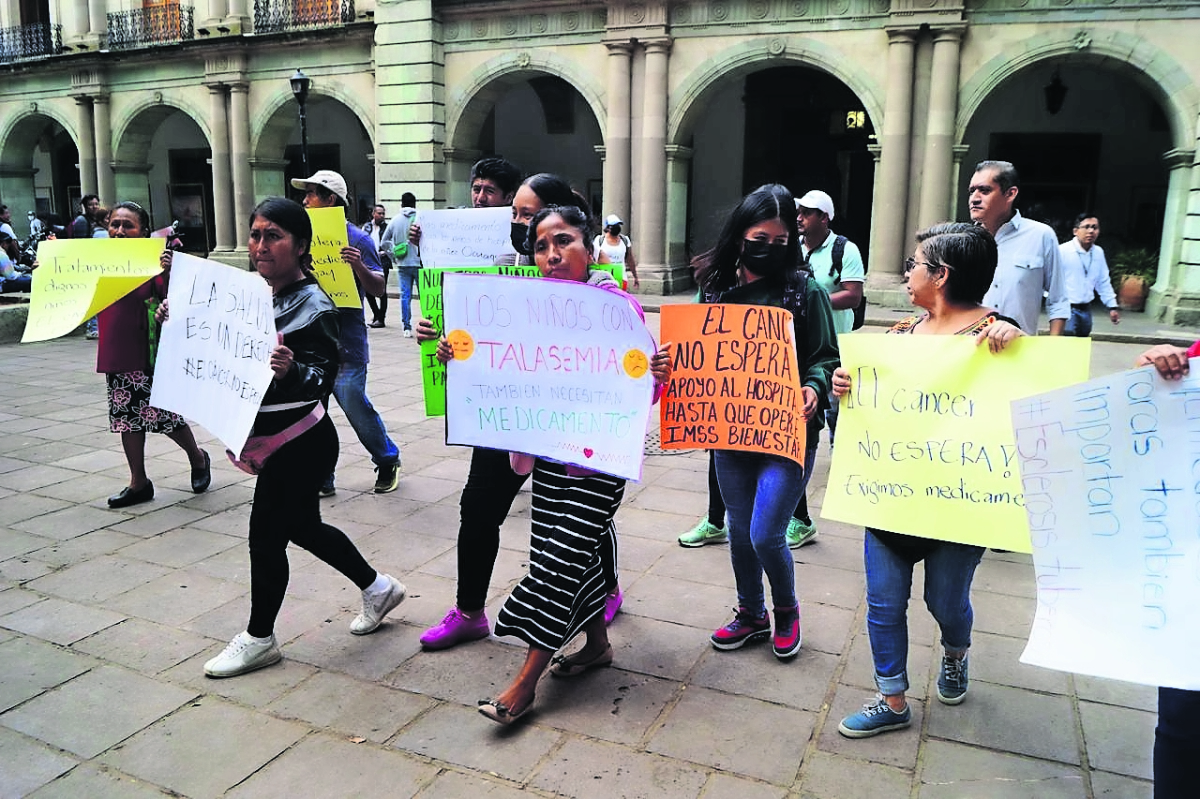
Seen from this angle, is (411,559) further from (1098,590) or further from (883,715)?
(1098,590)

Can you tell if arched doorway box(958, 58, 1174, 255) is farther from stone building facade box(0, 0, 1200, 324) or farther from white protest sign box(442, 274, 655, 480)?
white protest sign box(442, 274, 655, 480)

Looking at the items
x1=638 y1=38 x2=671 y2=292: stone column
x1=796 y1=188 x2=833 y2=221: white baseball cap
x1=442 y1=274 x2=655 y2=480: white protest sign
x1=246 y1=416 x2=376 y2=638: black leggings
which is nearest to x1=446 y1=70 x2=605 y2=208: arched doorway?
x1=638 y1=38 x2=671 y2=292: stone column

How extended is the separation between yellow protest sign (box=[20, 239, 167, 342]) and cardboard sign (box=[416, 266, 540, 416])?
59.9 inches

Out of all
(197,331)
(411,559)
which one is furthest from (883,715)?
(197,331)

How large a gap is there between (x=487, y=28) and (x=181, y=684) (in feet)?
53.5

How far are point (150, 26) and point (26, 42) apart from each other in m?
5.23

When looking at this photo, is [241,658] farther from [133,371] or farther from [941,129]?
[941,129]

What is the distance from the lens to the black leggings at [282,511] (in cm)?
350

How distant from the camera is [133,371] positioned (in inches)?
221

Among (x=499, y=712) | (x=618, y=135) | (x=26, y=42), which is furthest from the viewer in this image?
(x=26, y=42)

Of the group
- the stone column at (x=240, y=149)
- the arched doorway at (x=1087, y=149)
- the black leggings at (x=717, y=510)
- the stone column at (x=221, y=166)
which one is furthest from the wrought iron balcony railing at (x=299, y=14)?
the black leggings at (x=717, y=510)

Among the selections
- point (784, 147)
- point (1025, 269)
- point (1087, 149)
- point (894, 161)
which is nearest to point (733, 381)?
point (1025, 269)

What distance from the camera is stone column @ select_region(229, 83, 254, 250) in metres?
20.6

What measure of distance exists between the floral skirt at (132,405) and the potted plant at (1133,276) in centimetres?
1535
